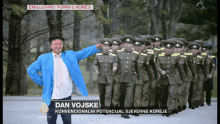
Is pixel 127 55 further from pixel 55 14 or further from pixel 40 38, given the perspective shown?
pixel 40 38

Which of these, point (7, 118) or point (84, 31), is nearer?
point (7, 118)

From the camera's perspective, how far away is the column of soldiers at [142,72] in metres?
9.80

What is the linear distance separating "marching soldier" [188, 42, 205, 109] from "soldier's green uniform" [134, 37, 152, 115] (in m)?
1.53

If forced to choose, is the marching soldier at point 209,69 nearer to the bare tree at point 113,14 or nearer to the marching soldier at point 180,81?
the marching soldier at point 180,81

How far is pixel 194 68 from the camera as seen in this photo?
36.8 feet

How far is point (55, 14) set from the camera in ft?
51.2

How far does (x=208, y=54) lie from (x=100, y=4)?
470 centimetres

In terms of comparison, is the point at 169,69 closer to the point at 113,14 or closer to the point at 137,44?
the point at 137,44

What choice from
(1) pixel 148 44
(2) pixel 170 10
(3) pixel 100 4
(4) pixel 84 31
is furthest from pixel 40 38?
(1) pixel 148 44

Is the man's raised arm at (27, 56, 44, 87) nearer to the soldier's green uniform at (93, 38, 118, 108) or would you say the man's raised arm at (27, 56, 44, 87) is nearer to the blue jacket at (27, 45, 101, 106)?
the blue jacket at (27, 45, 101, 106)

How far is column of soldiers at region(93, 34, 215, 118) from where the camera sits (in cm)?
980

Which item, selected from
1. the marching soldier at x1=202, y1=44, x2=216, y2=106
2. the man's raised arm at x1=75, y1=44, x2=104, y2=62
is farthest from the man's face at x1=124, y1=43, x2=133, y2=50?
the man's raised arm at x1=75, y1=44, x2=104, y2=62

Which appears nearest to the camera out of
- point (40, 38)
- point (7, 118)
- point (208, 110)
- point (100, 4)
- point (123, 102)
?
point (7, 118)

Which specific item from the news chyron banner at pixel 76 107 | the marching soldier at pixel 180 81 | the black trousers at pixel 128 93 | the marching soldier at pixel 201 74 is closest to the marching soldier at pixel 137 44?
the black trousers at pixel 128 93
